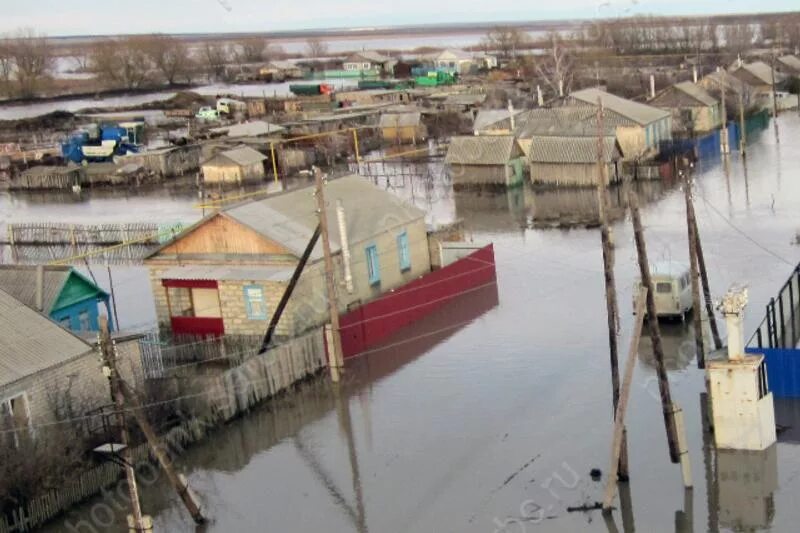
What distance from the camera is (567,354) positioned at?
65.4ft

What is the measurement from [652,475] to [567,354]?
5317mm

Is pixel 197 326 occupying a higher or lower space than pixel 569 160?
lower

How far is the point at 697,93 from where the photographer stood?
47750mm

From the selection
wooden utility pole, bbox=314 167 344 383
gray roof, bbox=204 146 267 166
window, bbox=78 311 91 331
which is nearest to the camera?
wooden utility pole, bbox=314 167 344 383

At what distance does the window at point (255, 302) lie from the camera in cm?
2098

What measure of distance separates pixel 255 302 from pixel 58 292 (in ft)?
10.8

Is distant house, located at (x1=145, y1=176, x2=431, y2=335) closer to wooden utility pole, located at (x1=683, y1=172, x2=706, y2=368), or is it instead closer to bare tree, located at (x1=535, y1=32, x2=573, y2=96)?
wooden utility pole, located at (x1=683, y1=172, x2=706, y2=368)

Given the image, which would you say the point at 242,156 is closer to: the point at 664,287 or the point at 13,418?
the point at 664,287

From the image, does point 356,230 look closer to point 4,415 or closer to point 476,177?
point 4,415

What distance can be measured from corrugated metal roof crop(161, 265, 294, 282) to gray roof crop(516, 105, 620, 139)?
A: 20.4m

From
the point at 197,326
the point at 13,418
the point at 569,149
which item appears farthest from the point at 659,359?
the point at 569,149

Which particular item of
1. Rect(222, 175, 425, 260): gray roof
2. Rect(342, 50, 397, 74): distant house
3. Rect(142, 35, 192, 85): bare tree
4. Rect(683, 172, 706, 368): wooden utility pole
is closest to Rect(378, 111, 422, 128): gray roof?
Rect(222, 175, 425, 260): gray roof

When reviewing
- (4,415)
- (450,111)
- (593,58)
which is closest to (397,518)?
(4,415)

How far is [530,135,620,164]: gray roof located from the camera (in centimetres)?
3750
